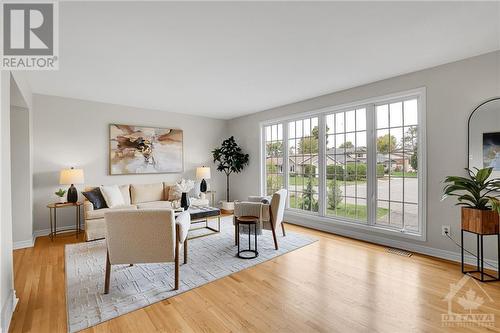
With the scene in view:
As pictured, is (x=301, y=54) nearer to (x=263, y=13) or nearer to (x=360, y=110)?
(x=263, y=13)

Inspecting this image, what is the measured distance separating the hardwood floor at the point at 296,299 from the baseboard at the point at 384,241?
0.57ft

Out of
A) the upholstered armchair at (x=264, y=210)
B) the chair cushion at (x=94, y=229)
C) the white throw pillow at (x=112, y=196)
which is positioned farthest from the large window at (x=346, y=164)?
the chair cushion at (x=94, y=229)

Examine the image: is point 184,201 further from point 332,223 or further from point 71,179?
point 332,223

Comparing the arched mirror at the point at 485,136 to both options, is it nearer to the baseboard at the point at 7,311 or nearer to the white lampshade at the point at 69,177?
the baseboard at the point at 7,311

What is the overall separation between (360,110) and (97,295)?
4.43m

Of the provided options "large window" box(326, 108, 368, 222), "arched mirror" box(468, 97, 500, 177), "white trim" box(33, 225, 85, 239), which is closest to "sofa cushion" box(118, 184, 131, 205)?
"white trim" box(33, 225, 85, 239)

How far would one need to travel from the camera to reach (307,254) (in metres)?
3.43

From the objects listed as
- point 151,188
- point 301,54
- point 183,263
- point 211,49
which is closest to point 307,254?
point 183,263

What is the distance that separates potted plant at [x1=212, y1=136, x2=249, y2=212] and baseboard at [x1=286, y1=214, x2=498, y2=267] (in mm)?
1814

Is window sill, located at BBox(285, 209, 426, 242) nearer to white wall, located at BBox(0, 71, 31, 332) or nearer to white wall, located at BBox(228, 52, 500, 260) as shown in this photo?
white wall, located at BBox(228, 52, 500, 260)

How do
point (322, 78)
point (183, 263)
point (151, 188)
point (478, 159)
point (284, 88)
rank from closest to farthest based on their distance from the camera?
1. point (478, 159)
2. point (183, 263)
3. point (322, 78)
4. point (284, 88)
5. point (151, 188)

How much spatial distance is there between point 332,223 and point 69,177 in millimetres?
4727

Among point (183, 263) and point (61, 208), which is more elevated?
point (61, 208)

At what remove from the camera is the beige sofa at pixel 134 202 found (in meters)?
4.07
